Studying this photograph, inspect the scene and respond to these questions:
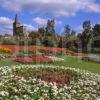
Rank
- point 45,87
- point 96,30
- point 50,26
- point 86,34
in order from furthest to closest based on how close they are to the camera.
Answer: point 50,26 < point 96,30 < point 86,34 < point 45,87

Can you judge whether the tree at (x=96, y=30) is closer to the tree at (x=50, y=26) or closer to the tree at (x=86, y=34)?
the tree at (x=86, y=34)

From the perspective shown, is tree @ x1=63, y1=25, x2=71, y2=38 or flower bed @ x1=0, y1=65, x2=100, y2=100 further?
tree @ x1=63, y1=25, x2=71, y2=38

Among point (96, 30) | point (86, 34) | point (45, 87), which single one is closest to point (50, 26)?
point (86, 34)

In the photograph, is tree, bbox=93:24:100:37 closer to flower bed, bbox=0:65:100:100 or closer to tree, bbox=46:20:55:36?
tree, bbox=46:20:55:36

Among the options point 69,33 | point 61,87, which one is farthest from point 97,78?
point 69,33

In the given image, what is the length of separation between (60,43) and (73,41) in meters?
1.66

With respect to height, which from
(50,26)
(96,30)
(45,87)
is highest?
(50,26)

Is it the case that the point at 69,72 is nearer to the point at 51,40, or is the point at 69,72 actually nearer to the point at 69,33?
the point at 51,40

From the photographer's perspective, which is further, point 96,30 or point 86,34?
point 96,30

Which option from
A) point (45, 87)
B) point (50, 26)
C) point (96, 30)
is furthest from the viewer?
point (50, 26)

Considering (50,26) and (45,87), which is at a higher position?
(50,26)

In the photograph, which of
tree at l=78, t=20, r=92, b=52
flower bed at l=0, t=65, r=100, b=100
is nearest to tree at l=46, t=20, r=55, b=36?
tree at l=78, t=20, r=92, b=52

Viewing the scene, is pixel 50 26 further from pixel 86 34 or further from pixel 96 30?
pixel 96 30

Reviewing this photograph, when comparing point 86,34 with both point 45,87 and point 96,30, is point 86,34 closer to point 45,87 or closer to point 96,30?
point 96,30
